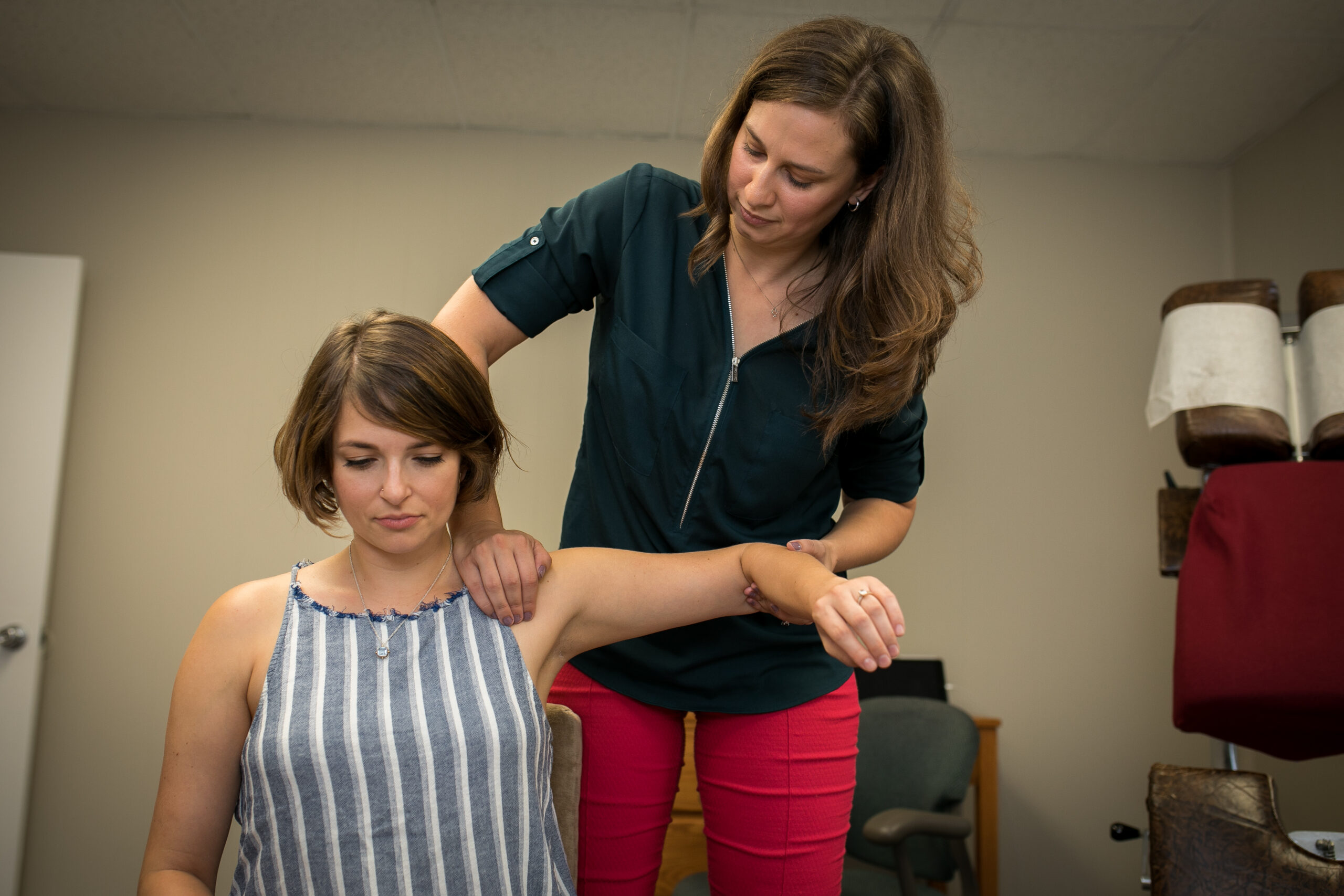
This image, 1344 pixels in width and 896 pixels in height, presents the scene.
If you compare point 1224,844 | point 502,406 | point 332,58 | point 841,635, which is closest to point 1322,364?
point 1224,844

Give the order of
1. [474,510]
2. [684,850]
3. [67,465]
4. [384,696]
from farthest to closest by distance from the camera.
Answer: [67,465], [684,850], [474,510], [384,696]

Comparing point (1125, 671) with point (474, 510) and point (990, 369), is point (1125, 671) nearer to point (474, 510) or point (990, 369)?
point (990, 369)

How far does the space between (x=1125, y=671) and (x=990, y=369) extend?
3.71ft

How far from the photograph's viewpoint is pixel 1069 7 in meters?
2.47

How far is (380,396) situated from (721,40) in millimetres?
2078

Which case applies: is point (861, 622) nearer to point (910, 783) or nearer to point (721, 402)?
point (721, 402)

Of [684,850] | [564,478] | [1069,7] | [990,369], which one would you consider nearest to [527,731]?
[684,850]

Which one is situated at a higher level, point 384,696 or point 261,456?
point 261,456

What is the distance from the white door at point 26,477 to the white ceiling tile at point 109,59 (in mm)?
583

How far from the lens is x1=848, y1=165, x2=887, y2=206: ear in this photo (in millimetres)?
1119

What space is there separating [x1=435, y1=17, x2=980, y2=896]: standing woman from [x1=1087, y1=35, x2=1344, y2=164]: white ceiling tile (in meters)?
2.13

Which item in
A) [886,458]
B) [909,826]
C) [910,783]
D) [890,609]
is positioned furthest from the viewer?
[910,783]

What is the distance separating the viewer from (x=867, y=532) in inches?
49.6

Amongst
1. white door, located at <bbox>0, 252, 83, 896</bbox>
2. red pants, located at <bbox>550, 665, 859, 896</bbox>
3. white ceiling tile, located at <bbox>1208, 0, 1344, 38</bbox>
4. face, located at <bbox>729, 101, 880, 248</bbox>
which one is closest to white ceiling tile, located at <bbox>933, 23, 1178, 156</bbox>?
white ceiling tile, located at <bbox>1208, 0, 1344, 38</bbox>
